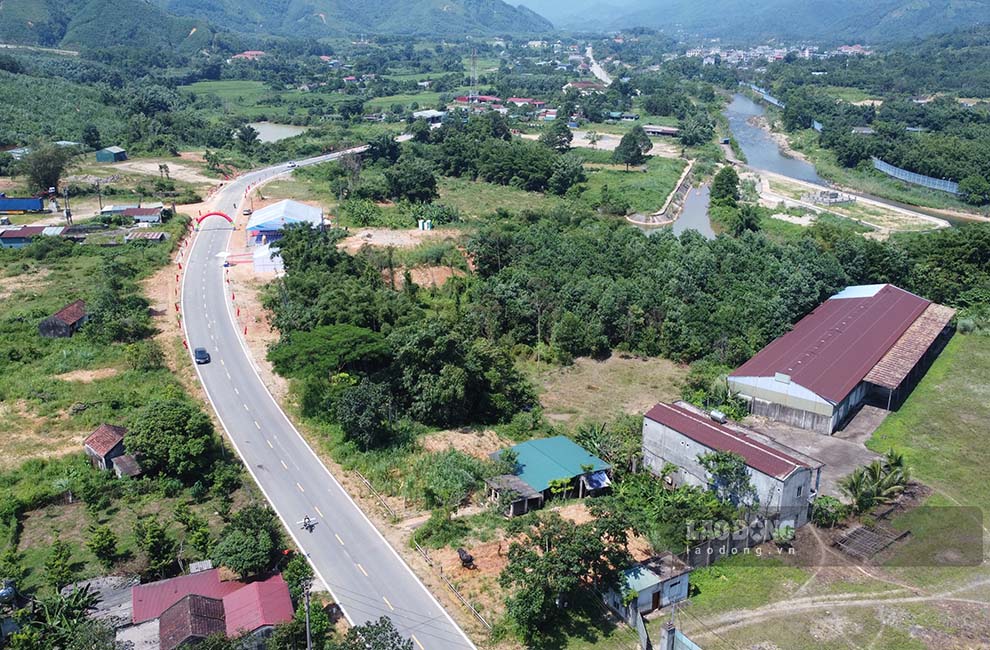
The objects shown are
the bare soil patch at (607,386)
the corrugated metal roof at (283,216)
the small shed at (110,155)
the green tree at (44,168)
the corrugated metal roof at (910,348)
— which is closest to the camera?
the corrugated metal roof at (910,348)

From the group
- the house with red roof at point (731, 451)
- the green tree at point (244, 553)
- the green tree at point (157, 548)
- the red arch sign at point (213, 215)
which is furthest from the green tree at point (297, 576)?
the red arch sign at point (213, 215)

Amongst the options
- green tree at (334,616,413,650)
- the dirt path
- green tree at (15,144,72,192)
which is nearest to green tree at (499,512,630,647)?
the dirt path

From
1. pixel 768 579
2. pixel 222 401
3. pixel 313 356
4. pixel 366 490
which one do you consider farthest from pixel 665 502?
pixel 222 401

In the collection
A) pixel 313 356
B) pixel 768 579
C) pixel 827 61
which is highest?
pixel 827 61

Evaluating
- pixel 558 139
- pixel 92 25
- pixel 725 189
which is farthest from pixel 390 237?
pixel 92 25

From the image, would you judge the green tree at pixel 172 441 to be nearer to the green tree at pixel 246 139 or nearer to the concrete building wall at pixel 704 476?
the concrete building wall at pixel 704 476

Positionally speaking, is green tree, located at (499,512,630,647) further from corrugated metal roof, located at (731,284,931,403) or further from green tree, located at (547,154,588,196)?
Result: green tree, located at (547,154,588,196)

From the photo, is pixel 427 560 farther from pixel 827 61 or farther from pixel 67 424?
pixel 827 61
